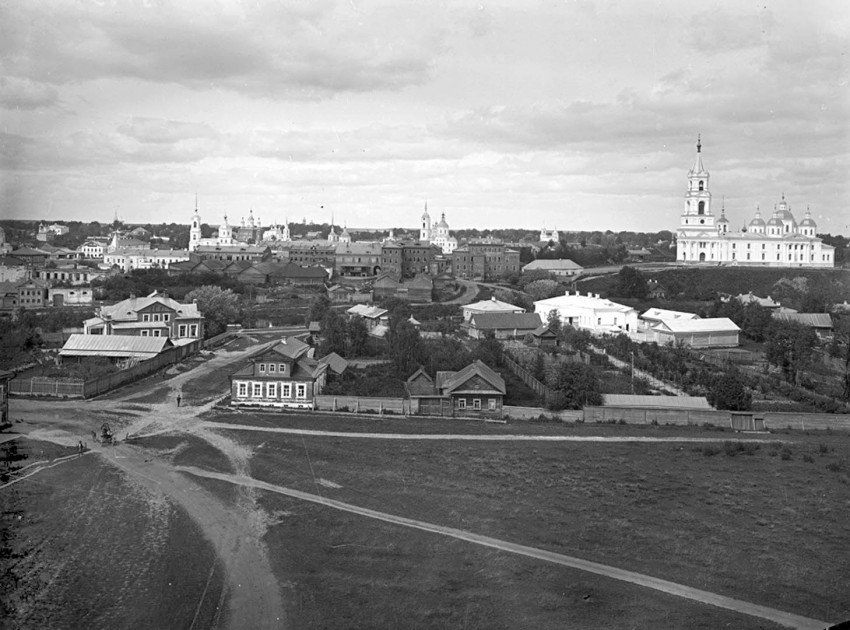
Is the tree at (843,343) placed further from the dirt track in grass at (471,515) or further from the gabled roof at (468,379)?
the gabled roof at (468,379)

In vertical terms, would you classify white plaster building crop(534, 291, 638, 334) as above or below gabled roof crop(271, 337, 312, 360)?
above

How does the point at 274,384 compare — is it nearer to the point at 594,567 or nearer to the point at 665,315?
the point at 594,567

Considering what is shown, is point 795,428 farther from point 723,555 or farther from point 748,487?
point 723,555

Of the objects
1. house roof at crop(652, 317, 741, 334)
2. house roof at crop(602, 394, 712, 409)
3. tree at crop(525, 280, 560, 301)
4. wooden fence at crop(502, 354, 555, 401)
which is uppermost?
tree at crop(525, 280, 560, 301)

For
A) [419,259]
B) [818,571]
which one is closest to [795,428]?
[818,571]

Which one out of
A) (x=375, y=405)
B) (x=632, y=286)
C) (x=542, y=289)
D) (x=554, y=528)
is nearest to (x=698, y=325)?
(x=632, y=286)

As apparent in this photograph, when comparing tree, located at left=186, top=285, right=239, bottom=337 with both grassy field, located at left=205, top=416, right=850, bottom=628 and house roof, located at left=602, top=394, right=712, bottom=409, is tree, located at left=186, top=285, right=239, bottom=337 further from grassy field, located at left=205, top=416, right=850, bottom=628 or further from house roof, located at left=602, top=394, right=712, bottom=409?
house roof, located at left=602, top=394, right=712, bottom=409

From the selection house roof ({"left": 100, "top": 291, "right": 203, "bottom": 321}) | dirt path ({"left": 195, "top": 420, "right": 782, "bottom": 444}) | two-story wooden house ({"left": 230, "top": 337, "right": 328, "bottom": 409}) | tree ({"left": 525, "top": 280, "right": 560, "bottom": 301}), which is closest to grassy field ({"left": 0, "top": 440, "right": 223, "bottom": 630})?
dirt path ({"left": 195, "top": 420, "right": 782, "bottom": 444})
